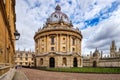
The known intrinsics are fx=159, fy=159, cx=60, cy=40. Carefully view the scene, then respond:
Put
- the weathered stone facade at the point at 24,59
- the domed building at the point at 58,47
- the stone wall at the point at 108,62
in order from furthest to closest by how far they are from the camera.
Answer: the weathered stone facade at the point at 24,59 → the domed building at the point at 58,47 → the stone wall at the point at 108,62

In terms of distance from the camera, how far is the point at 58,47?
59.1 metres

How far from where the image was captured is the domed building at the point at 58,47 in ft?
187

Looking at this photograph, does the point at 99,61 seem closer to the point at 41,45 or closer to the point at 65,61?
the point at 65,61

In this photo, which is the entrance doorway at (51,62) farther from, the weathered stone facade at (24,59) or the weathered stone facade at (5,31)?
the weathered stone facade at (24,59)

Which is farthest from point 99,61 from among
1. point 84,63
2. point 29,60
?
point 29,60

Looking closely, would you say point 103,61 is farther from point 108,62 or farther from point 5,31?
point 5,31

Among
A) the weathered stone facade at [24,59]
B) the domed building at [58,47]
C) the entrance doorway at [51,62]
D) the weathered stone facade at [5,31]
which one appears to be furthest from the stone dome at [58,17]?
the weathered stone facade at [5,31]

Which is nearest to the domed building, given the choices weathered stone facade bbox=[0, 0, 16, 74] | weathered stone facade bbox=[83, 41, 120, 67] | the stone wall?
weathered stone facade bbox=[83, 41, 120, 67]

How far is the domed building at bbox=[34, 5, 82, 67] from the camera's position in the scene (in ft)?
187

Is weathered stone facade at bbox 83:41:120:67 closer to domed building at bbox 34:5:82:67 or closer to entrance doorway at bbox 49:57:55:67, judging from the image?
domed building at bbox 34:5:82:67

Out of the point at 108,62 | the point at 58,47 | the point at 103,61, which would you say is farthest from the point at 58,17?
the point at 108,62

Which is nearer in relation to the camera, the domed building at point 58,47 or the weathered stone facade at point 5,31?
the weathered stone facade at point 5,31

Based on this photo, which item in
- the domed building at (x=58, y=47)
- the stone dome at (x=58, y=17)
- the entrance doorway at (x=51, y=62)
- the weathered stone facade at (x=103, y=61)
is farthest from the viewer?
the stone dome at (x=58, y=17)

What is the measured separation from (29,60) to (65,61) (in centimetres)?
5888
